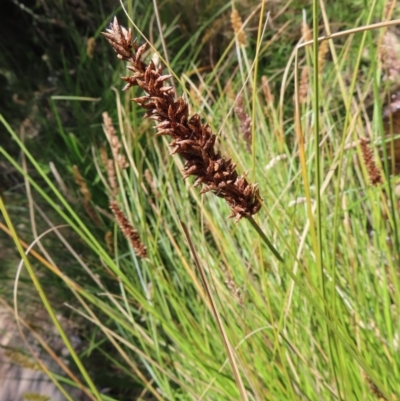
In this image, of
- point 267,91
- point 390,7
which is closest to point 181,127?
point 390,7

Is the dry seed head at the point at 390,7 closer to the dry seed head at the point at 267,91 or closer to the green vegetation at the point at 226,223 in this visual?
the green vegetation at the point at 226,223

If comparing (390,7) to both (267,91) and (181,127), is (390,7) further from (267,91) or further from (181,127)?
(181,127)

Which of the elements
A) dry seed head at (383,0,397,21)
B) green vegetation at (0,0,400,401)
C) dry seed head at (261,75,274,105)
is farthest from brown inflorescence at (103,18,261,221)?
dry seed head at (261,75,274,105)

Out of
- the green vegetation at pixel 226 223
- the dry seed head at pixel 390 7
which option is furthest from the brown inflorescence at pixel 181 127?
the dry seed head at pixel 390 7

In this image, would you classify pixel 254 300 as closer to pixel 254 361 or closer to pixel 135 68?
pixel 254 361

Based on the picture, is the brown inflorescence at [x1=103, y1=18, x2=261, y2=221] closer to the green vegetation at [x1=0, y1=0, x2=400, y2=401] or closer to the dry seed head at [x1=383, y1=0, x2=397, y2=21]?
the green vegetation at [x1=0, y1=0, x2=400, y2=401]

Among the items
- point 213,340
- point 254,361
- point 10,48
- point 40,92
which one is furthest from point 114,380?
point 10,48
